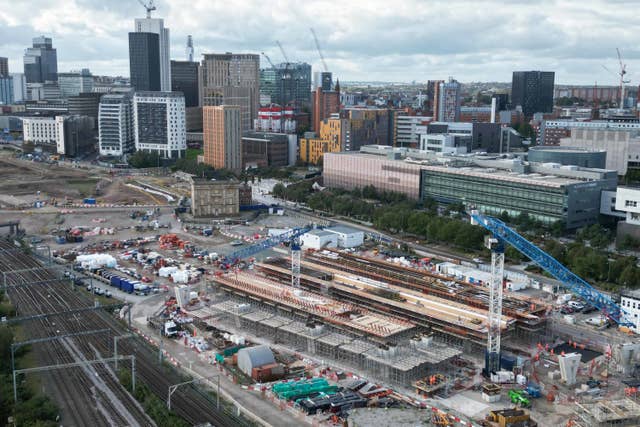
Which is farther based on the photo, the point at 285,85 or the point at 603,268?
the point at 285,85

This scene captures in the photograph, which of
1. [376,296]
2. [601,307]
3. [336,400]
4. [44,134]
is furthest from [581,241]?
[44,134]

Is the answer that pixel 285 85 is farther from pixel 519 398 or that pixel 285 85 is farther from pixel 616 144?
pixel 519 398

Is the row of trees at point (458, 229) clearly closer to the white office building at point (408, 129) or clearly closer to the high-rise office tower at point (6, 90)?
the white office building at point (408, 129)

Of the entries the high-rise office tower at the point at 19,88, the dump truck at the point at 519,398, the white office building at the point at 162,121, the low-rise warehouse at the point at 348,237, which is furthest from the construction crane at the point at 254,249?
the high-rise office tower at the point at 19,88

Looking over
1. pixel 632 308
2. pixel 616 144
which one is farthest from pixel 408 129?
pixel 632 308

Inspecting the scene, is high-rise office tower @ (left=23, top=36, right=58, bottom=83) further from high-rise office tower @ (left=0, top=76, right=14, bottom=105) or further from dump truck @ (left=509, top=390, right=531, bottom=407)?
dump truck @ (left=509, top=390, right=531, bottom=407)

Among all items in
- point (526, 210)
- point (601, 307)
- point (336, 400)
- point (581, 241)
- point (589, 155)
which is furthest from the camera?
point (589, 155)

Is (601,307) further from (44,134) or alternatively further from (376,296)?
(44,134)
